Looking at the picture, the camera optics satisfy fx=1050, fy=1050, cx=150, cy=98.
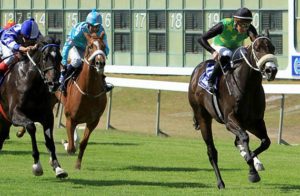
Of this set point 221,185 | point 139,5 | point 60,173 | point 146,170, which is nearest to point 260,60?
point 221,185

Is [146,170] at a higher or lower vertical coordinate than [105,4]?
lower

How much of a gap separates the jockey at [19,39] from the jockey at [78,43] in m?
1.21

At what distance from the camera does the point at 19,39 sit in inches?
563

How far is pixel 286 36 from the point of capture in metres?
39.7

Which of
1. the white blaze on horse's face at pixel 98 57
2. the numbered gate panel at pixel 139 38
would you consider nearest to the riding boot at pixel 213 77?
the white blaze on horse's face at pixel 98 57

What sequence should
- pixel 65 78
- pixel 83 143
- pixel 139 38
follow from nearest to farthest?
pixel 83 143 < pixel 65 78 < pixel 139 38

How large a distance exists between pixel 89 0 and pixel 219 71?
34.4 m

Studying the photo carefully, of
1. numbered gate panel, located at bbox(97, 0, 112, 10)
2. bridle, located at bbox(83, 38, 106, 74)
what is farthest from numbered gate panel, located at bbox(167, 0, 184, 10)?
bridle, located at bbox(83, 38, 106, 74)

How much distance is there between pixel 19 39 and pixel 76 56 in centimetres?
168

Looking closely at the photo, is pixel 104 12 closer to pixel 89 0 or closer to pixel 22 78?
pixel 89 0

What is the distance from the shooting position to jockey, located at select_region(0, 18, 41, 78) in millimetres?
13859

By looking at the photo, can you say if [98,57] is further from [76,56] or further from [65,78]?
[65,78]

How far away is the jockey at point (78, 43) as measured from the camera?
1515 centimetres

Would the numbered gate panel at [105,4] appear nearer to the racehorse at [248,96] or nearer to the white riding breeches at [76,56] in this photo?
the white riding breeches at [76,56]
